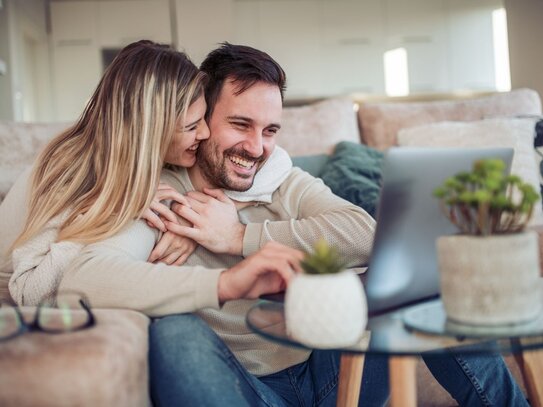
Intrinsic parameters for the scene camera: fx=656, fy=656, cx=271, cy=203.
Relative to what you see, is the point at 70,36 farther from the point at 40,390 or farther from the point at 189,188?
the point at 40,390

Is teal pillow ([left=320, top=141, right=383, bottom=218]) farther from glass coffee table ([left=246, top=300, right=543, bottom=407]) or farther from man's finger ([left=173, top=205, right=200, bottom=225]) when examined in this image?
glass coffee table ([left=246, top=300, right=543, bottom=407])

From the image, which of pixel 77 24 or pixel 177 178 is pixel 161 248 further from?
pixel 77 24

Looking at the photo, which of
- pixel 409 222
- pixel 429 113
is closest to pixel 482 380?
pixel 409 222

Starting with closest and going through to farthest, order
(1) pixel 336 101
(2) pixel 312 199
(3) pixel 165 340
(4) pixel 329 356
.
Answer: (3) pixel 165 340 → (4) pixel 329 356 → (2) pixel 312 199 → (1) pixel 336 101

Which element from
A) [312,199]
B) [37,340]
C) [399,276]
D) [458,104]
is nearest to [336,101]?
[458,104]

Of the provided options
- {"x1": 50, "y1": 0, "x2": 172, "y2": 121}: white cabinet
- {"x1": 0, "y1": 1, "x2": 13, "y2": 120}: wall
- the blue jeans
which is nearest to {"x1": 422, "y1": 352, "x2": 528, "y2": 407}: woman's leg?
the blue jeans

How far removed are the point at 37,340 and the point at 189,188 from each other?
785mm

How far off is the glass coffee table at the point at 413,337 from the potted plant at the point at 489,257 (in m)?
0.02

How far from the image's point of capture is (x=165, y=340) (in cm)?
87

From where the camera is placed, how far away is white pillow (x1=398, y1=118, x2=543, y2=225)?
2221 millimetres

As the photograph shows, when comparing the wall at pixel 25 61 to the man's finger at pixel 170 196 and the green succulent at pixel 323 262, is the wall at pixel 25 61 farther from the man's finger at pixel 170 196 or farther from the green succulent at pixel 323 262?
the green succulent at pixel 323 262

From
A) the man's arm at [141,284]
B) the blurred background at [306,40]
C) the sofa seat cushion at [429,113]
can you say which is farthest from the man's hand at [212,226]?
the blurred background at [306,40]

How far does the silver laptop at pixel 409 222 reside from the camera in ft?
2.63

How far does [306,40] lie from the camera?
5988 millimetres
